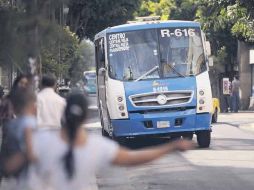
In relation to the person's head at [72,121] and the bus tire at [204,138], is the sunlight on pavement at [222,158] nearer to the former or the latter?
the bus tire at [204,138]

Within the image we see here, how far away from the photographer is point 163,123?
16250 mm

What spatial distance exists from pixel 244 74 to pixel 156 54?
22.5 metres

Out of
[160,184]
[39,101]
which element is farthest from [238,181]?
[39,101]

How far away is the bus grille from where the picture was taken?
53.5 feet

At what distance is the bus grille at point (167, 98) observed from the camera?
16.3 metres

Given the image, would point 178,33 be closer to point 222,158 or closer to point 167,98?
point 167,98

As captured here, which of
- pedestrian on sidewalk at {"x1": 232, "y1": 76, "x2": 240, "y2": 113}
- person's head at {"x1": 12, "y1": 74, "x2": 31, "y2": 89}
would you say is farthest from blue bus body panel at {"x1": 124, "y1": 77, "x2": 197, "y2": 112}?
pedestrian on sidewalk at {"x1": 232, "y1": 76, "x2": 240, "y2": 113}

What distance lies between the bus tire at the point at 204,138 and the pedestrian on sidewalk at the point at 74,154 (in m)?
12.2

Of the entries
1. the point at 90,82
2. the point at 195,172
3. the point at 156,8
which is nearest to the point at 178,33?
the point at 195,172

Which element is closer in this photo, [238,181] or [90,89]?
[238,181]

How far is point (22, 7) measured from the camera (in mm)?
6395

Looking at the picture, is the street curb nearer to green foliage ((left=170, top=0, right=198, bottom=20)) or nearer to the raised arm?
the raised arm

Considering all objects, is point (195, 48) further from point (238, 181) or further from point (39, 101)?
point (39, 101)

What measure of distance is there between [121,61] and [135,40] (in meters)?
0.65
